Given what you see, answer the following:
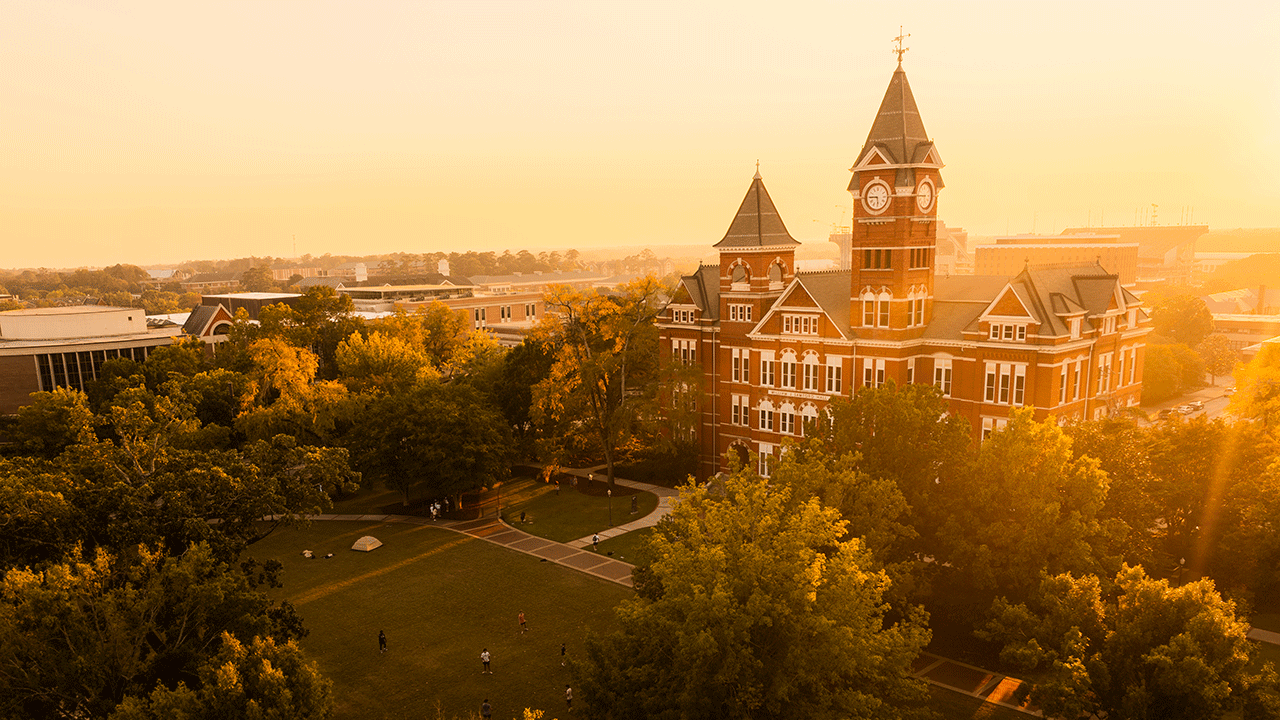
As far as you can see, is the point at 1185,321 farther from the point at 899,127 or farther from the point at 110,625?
the point at 110,625

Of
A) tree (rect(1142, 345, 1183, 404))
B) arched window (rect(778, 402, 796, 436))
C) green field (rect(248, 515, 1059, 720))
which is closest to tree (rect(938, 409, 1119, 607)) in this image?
green field (rect(248, 515, 1059, 720))

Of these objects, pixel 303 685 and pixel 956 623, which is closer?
pixel 303 685

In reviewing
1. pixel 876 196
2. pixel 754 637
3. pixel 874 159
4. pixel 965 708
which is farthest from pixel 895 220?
pixel 754 637

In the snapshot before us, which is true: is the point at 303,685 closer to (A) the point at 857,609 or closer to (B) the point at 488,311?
(A) the point at 857,609

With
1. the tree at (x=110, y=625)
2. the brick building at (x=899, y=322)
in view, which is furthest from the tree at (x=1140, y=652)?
the tree at (x=110, y=625)

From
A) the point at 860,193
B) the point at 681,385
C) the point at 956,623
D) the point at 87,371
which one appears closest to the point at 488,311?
the point at 87,371
